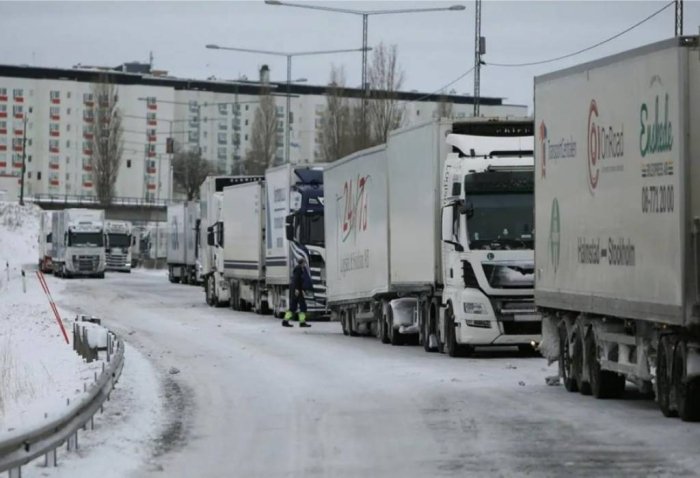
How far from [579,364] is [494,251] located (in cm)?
606

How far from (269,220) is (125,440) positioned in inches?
1183

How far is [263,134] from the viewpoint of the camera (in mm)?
132375

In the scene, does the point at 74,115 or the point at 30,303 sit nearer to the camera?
the point at 30,303

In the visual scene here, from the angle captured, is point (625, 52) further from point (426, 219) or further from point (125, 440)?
point (426, 219)

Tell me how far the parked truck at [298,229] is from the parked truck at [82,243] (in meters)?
41.5

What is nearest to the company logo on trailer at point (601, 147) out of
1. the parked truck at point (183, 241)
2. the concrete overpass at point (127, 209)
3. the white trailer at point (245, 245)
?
the white trailer at point (245, 245)

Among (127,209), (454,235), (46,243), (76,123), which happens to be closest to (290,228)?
(454,235)

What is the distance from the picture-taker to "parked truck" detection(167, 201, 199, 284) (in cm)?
7288

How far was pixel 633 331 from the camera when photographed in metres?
17.4

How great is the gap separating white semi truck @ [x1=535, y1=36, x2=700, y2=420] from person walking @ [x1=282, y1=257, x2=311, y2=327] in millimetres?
18135

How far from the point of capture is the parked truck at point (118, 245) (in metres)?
97.7

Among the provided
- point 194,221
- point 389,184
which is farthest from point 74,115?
point 389,184

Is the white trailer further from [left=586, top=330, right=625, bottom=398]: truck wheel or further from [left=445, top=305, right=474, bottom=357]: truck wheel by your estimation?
[left=586, top=330, right=625, bottom=398]: truck wheel

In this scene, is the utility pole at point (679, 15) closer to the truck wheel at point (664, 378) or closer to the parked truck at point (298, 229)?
the truck wheel at point (664, 378)
